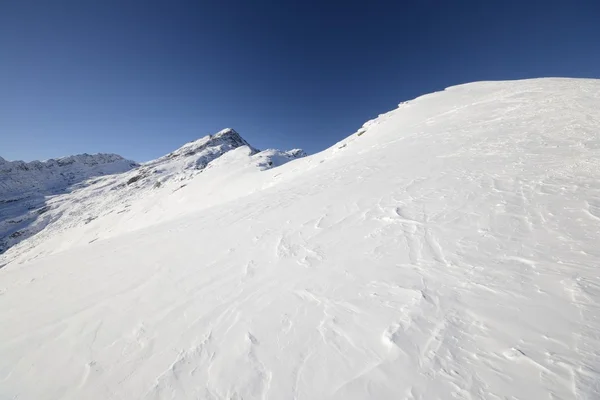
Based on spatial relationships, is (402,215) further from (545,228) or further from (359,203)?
(545,228)

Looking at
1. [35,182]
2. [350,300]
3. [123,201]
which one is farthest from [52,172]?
[350,300]

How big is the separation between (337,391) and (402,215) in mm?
5283

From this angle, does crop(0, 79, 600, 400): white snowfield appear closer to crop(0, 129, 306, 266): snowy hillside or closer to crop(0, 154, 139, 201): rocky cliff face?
crop(0, 129, 306, 266): snowy hillside

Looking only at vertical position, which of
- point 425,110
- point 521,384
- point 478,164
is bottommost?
point 521,384

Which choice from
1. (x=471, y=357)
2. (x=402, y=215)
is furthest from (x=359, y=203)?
(x=471, y=357)

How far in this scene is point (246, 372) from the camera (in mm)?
3207

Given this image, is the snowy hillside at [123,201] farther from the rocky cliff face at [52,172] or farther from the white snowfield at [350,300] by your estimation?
the white snowfield at [350,300]

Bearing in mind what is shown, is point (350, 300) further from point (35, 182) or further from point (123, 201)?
point (35, 182)

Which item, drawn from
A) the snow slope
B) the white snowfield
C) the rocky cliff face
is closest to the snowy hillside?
the snow slope

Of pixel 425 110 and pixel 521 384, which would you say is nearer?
pixel 521 384

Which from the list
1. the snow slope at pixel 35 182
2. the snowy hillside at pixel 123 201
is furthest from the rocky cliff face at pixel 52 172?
the snowy hillside at pixel 123 201

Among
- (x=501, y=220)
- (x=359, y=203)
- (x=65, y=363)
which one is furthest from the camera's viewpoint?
(x=359, y=203)

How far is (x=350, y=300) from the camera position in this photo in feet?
13.9

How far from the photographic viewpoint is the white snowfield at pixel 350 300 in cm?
293
